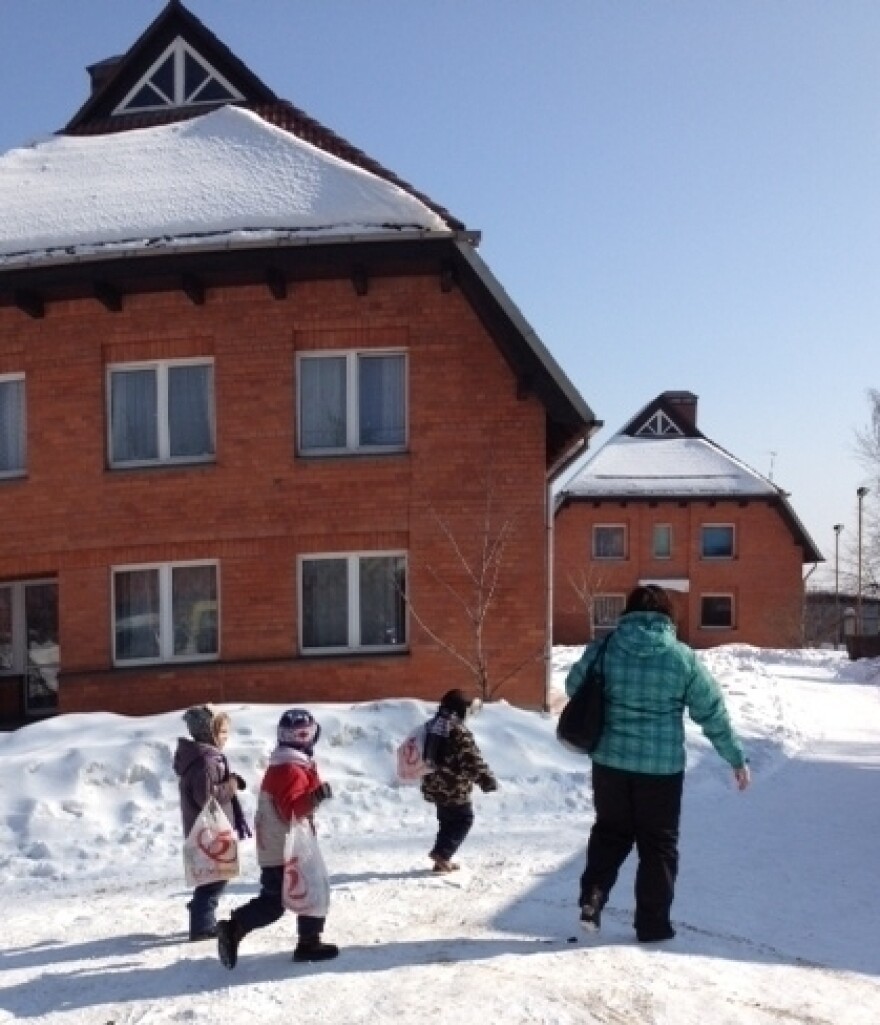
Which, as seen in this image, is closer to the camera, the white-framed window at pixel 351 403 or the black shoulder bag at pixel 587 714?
the black shoulder bag at pixel 587 714

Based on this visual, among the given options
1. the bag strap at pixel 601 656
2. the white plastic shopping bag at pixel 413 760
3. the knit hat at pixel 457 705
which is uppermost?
the bag strap at pixel 601 656

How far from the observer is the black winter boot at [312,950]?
4.94 meters

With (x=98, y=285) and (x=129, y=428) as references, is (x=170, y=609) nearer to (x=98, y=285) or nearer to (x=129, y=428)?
(x=129, y=428)

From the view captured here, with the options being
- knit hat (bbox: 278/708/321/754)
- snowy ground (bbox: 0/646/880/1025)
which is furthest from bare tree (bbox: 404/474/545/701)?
knit hat (bbox: 278/708/321/754)

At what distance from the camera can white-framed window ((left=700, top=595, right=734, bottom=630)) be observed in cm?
3831

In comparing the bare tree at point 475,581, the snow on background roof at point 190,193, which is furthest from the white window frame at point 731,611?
the snow on background roof at point 190,193

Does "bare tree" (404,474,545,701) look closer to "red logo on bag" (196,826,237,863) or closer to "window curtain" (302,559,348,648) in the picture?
"window curtain" (302,559,348,648)

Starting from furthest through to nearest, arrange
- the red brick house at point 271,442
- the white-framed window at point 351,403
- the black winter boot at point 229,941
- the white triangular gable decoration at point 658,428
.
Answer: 1. the white triangular gable decoration at point 658,428
2. the white-framed window at point 351,403
3. the red brick house at point 271,442
4. the black winter boot at point 229,941

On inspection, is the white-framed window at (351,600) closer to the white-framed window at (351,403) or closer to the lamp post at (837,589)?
the white-framed window at (351,403)

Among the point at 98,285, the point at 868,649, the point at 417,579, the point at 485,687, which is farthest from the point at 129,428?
the point at 868,649

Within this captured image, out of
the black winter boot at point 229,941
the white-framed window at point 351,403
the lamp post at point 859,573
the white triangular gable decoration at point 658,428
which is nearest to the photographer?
the black winter boot at point 229,941

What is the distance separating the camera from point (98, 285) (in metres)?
12.1

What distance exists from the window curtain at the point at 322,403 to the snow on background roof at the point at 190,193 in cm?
160

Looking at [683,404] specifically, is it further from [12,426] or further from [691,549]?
[12,426]
